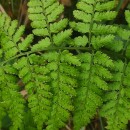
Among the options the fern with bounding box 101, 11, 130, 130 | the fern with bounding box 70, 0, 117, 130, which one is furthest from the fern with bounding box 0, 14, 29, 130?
the fern with bounding box 101, 11, 130, 130

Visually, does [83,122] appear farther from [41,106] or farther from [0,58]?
[0,58]

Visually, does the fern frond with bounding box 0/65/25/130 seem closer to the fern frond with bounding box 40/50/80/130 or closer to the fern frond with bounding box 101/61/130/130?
the fern frond with bounding box 40/50/80/130

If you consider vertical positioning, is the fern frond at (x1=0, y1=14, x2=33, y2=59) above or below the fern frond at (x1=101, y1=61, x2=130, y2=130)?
above

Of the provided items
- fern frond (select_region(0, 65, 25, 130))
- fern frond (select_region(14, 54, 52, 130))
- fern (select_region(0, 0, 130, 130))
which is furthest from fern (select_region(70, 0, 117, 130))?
fern frond (select_region(0, 65, 25, 130))

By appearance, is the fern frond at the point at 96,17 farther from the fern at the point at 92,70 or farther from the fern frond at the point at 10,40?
the fern frond at the point at 10,40

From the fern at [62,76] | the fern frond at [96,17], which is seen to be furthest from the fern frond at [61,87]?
the fern frond at [96,17]

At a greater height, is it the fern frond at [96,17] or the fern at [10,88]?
the fern frond at [96,17]

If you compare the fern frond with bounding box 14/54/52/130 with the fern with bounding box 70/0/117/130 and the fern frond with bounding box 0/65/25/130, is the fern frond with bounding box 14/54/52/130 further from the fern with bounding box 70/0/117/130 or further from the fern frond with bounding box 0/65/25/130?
the fern with bounding box 70/0/117/130
